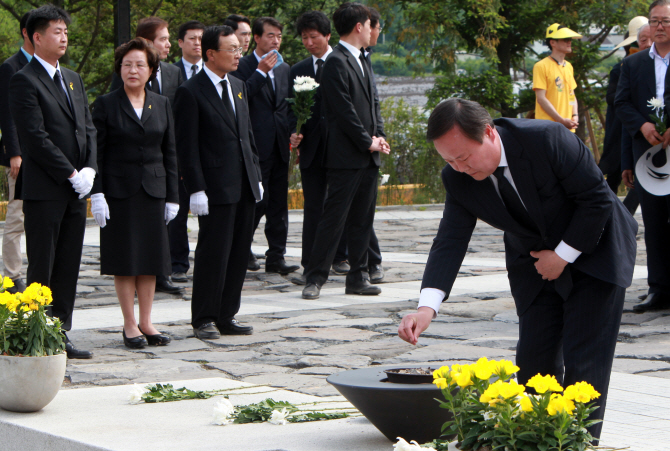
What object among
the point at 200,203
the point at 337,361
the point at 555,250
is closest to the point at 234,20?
the point at 200,203

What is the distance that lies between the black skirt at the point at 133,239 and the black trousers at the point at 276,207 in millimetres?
2955

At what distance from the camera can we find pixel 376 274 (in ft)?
27.0

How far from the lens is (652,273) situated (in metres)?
6.67

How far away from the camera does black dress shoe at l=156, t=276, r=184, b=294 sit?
7730 millimetres

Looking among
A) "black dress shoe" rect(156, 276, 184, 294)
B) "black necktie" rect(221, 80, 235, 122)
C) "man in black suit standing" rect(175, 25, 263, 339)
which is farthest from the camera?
"black dress shoe" rect(156, 276, 184, 294)

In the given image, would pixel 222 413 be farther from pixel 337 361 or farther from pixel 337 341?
pixel 337 341

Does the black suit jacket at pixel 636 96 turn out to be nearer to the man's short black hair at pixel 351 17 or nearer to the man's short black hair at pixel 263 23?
the man's short black hair at pixel 351 17

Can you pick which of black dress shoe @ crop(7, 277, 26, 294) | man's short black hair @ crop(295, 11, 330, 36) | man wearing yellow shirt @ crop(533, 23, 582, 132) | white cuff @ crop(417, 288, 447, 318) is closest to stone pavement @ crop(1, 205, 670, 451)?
black dress shoe @ crop(7, 277, 26, 294)

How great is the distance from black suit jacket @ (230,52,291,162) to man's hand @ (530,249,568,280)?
17.7 feet

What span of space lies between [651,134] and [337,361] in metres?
2.92

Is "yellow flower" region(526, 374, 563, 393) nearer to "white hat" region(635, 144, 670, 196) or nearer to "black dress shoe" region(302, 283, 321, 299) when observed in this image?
"white hat" region(635, 144, 670, 196)

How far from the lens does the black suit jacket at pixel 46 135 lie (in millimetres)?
5363

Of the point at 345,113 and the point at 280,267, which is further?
the point at 280,267

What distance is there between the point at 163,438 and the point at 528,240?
→ 1581 mm
